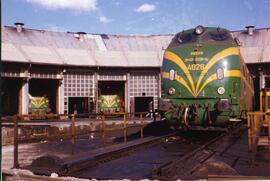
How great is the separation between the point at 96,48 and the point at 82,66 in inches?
125

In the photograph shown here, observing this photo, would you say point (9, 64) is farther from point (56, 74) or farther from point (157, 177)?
point (157, 177)

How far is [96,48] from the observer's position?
98.9 feet

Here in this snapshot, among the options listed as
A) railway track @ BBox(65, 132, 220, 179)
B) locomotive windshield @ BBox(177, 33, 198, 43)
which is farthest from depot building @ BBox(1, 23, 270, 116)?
railway track @ BBox(65, 132, 220, 179)

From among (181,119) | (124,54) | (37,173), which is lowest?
(37,173)

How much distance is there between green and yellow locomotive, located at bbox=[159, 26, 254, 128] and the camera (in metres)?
11.3

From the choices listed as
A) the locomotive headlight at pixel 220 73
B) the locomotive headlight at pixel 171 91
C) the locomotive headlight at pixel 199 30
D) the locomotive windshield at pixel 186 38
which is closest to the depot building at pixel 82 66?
the locomotive windshield at pixel 186 38

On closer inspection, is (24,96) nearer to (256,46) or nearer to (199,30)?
(199,30)

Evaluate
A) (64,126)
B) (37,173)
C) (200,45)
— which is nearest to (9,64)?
(64,126)

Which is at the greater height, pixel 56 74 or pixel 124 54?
pixel 124 54

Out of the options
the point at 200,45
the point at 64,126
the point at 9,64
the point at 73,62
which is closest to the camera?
the point at 200,45

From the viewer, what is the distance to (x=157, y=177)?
6305 millimetres

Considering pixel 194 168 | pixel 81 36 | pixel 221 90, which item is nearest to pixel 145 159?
pixel 194 168

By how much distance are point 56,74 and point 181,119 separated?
18035mm

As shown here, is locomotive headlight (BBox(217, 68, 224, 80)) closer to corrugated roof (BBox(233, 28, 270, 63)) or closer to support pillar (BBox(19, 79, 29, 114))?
corrugated roof (BBox(233, 28, 270, 63))
